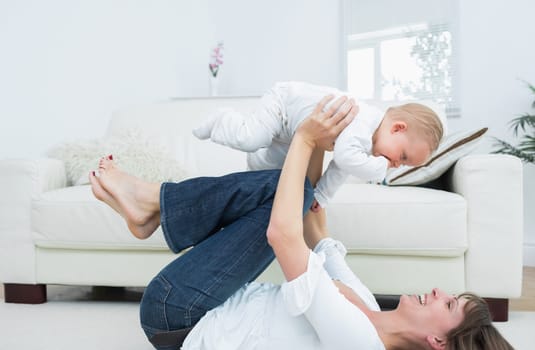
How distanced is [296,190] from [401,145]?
37 cm

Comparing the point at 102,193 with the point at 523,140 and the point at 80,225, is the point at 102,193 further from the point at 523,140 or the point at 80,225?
the point at 523,140

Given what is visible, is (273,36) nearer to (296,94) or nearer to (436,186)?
(436,186)

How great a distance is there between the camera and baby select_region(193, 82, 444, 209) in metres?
1.52

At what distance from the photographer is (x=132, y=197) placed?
1.64 meters

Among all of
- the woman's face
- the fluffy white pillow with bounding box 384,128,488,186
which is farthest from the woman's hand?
the fluffy white pillow with bounding box 384,128,488,186

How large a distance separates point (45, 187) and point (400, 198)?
1.51 m

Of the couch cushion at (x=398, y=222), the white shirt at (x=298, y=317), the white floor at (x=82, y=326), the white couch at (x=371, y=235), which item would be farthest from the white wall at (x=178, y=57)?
the white shirt at (x=298, y=317)

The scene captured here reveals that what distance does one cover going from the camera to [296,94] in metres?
1.65

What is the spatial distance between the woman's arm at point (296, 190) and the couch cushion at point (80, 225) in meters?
1.14

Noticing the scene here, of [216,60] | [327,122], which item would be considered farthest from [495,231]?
[216,60]

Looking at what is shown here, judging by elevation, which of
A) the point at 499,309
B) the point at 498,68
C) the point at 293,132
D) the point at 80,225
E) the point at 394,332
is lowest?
the point at 499,309

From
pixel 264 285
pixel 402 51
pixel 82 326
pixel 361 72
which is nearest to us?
pixel 264 285

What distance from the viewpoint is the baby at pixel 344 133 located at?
4.99 feet

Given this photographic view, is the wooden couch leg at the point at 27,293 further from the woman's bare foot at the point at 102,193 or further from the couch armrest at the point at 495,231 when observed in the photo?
the couch armrest at the point at 495,231
